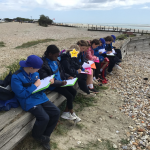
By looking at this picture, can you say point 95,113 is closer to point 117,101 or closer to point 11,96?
point 117,101

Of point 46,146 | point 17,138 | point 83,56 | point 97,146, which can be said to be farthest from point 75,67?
point 17,138

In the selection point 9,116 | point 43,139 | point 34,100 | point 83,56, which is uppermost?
point 83,56

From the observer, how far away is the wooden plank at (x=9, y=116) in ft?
7.65

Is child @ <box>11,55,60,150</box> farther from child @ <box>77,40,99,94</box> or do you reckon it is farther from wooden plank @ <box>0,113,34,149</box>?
child @ <box>77,40,99,94</box>

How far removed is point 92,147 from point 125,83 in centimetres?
390

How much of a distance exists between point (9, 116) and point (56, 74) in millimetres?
1348

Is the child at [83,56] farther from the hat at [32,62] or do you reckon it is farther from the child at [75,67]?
the hat at [32,62]

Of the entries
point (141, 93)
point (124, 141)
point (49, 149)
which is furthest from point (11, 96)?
point (141, 93)

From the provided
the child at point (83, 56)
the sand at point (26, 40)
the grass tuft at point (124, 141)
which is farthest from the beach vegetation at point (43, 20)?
the grass tuft at point (124, 141)

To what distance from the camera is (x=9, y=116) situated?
8.07 feet

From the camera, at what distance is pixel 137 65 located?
8.66 m

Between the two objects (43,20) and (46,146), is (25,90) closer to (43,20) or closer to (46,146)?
(46,146)

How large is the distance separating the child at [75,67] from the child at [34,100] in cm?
134

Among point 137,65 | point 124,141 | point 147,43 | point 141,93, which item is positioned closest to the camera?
point 124,141
